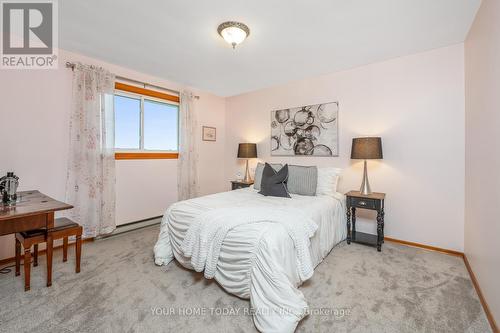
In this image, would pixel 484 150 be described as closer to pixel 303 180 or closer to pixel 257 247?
pixel 303 180

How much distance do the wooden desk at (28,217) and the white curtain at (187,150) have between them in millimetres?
2047

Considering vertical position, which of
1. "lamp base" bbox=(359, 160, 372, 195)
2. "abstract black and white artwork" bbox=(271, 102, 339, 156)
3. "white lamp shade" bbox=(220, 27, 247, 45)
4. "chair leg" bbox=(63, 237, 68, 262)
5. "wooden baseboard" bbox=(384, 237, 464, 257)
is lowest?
"wooden baseboard" bbox=(384, 237, 464, 257)

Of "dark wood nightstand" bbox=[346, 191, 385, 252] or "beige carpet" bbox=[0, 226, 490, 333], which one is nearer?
"beige carpet" bbox=[0, 226, 490, 333]

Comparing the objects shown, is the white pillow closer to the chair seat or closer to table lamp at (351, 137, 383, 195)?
table lamp at (351, 137, 383, 195)

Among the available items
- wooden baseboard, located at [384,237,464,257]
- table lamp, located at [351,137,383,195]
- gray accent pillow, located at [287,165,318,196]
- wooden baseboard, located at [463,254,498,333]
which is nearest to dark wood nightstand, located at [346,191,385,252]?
table lamp, located at [351,137,383,195]

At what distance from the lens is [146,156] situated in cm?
364

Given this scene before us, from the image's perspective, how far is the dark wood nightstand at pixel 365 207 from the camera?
2.71 m

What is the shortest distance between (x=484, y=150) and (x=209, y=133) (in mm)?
3948

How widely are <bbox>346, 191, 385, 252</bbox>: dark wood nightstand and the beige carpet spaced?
1.12 ft

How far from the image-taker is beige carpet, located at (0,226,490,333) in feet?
5.01

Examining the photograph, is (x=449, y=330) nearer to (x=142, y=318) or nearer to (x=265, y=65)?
(x=142, y=318)

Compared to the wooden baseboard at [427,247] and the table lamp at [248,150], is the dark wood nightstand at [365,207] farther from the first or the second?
the table lamp at [248,150]

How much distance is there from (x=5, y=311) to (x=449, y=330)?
10.2 ft

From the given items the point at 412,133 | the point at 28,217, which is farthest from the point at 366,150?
the point at 28,217
